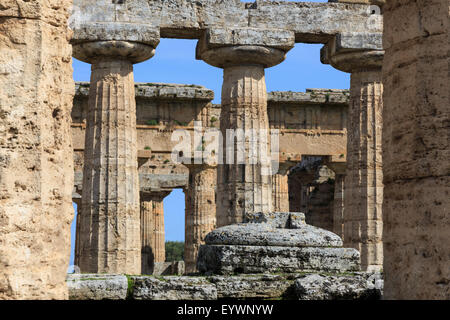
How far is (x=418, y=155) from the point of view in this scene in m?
8.62

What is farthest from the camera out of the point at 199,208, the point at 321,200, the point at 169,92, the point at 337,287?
the point at 321,200

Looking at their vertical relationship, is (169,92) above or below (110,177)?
above

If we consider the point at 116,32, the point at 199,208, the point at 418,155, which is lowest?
the point at 199,208

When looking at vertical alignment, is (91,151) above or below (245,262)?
above

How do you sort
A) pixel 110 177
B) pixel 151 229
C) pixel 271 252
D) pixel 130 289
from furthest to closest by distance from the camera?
1. pixel 151 229
2. pixel 110 177
3. pixel 271 252
4. pixel 130 289

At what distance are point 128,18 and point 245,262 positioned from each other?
377 inches

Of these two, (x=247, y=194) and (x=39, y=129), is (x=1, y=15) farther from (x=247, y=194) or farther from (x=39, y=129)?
(x=247, y=194)

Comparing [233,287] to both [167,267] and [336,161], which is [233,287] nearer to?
[336,161]

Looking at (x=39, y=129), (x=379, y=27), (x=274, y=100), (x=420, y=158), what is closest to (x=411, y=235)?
(x=420, y=158)

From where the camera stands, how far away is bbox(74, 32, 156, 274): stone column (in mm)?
19938

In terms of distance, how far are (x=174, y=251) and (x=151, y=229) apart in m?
50.6

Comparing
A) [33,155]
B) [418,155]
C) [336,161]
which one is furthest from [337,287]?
[336,161]

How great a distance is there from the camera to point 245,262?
12.4 metres

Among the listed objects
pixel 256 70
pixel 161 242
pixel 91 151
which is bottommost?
pixel 161 242
